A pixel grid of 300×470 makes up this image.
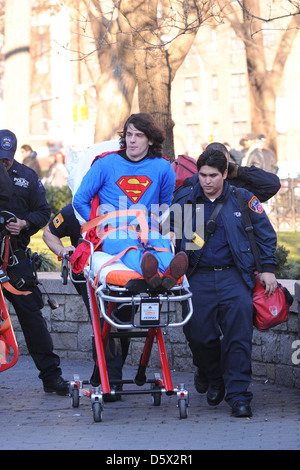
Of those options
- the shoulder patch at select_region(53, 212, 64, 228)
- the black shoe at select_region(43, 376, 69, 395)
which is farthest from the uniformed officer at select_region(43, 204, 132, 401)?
the black shoe at select_region(43, 376, 69, 395)

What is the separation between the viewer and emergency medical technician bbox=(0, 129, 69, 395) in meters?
7.41

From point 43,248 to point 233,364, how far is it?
7.24m

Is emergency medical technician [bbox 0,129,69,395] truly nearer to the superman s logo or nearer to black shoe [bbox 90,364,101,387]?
black shoe [bbox 90,364,101,387]

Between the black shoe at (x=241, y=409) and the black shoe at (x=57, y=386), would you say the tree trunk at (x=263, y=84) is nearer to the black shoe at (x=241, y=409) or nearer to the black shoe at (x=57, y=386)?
the black shoe at (x=57, y=386)

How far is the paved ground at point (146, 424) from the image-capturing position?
5.59 metres

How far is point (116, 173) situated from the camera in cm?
661

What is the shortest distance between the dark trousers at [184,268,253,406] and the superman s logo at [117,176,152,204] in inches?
26.6

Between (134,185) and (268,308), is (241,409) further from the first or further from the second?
(134,185)

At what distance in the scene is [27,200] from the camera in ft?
24.7

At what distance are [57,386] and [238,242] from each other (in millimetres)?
1971

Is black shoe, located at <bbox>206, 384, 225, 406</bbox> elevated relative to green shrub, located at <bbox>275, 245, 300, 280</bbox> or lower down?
lower down

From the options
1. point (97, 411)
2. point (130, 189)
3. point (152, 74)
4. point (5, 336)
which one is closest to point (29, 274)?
point (5, 336)

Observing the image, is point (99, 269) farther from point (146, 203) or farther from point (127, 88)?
point (127, 88)

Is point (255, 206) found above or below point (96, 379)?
above
